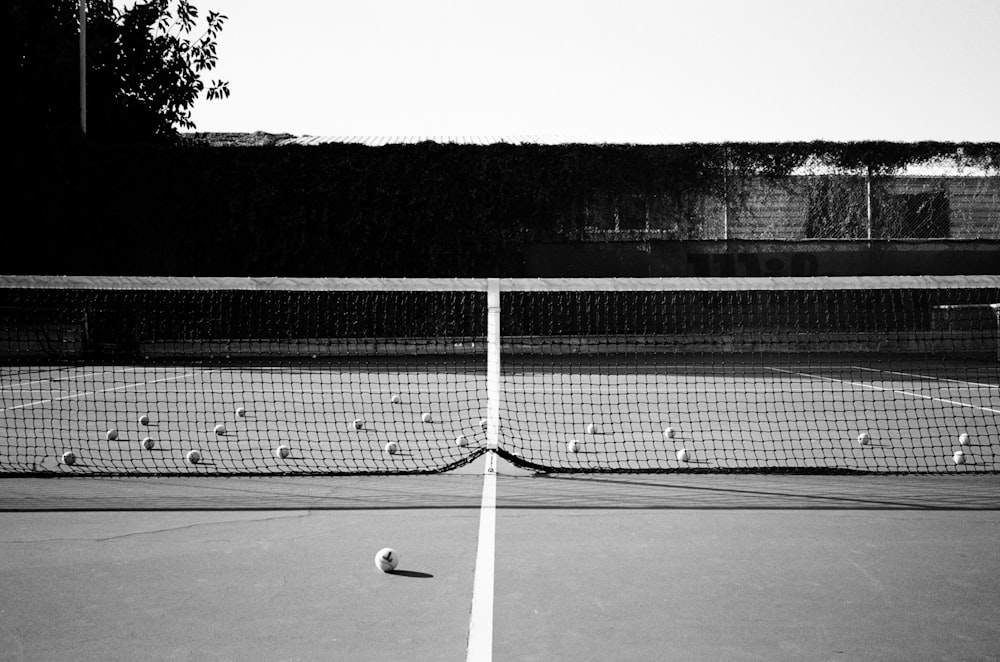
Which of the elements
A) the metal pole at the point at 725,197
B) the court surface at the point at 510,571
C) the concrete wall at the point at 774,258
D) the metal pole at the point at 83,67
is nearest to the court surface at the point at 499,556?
the court surface at the point at 510,571

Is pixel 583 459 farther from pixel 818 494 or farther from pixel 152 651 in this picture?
pixel 152 651

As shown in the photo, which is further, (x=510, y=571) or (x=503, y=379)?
(x=503, y=379)

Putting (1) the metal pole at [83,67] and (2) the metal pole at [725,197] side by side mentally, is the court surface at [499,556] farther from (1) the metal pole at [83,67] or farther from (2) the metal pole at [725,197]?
(1) the metal pole at [83,67]

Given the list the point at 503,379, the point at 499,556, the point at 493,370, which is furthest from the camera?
the point at 503,379

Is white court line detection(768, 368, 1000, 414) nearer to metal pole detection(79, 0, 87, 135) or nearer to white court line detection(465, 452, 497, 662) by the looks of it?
white court line detection(465, 452, 497, 662)

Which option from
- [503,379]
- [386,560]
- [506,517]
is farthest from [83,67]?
[386,560]

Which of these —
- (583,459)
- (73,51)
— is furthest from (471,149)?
(583,459)

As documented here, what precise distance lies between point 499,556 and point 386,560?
0.58 metres

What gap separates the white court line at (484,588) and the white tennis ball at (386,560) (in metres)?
0.37

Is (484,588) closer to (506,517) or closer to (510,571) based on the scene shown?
(510,571)

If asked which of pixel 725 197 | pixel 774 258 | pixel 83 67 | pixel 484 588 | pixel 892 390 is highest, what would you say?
pixel 83 67

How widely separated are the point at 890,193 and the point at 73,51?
18892mm

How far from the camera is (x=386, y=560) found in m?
4.20

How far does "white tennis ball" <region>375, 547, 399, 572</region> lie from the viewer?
420cm
